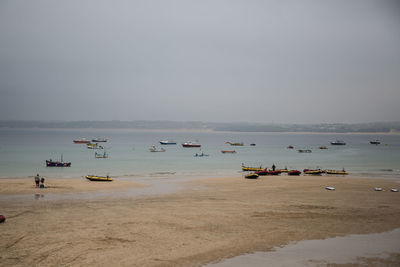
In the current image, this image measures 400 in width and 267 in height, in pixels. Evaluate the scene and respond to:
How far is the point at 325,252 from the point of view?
1496 centimetres

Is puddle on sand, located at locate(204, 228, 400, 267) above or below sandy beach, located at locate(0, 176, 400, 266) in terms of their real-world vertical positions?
above

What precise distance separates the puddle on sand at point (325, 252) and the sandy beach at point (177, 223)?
25.5 inches

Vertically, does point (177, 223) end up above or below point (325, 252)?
below

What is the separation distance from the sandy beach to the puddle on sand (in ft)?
2.12

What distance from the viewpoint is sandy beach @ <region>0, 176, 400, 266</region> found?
1456 cm

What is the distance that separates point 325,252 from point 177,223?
8.18 meters

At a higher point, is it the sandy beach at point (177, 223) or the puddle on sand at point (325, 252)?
the puddle on sand at point (325, 252)

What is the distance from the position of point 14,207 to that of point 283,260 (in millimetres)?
19074

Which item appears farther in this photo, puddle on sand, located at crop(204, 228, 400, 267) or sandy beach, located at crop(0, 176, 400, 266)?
sandy beach, located at crop(0, 176, 400, 266)

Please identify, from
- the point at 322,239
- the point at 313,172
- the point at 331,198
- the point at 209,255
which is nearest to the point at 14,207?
the point at 209,255

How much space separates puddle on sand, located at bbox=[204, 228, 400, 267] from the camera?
13.8 metres

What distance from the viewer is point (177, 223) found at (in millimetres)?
19453

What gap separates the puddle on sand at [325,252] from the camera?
544 inches

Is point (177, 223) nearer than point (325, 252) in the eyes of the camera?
No
